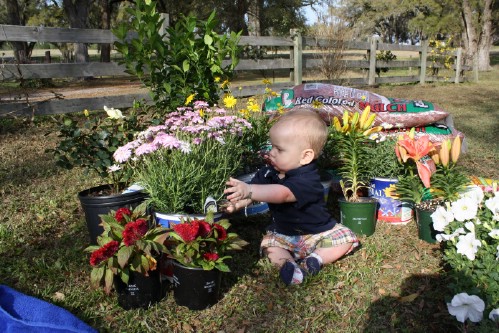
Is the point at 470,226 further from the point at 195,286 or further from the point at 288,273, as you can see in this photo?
the point at 195,286

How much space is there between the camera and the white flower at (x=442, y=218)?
251 cm

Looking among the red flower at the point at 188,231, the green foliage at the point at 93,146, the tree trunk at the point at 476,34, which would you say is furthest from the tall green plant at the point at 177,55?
the tree trunk at the point at 476,34

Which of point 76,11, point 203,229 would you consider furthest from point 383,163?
point 76,11

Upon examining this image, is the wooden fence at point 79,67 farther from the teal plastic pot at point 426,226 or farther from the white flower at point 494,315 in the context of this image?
the white flower at point 494,315

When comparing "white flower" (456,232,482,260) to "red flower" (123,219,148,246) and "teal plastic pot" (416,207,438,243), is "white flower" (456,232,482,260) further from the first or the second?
"red flower" (123,219,148,246)

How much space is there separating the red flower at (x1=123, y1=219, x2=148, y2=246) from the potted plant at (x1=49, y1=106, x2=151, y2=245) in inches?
23.1

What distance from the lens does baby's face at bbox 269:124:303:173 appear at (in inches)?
102

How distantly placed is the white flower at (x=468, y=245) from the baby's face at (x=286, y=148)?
1003mm

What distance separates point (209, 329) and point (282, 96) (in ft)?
11.7

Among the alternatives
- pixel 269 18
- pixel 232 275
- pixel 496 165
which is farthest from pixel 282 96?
pixel 269 18

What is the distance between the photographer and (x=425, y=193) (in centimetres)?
323

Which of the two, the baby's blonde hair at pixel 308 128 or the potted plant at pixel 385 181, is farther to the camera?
the potted plant at pixel 385 181

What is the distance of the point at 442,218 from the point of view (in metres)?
2.61

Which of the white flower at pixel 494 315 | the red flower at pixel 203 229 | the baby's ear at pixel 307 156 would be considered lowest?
the white flower at pixel 494 315
